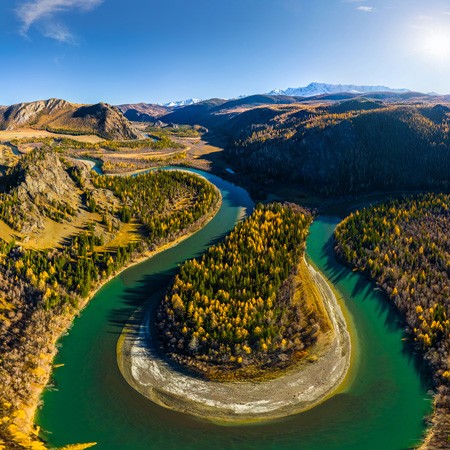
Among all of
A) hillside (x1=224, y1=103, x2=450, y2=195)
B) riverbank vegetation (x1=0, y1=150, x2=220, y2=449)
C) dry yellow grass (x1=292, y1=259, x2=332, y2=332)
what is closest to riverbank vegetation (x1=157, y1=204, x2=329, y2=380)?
dry yellow grass (x1=292, y1=259, x2=332, y2=332)

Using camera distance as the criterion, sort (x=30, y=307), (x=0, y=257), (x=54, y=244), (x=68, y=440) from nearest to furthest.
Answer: (x=68, y=440) → (x=30, y=307) → (x=0, y=257) → (x=54, y=244)

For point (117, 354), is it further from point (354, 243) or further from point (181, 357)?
point (354, 243)

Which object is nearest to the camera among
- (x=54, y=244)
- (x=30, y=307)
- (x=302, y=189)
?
(x=30, y=307)

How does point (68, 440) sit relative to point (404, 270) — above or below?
below

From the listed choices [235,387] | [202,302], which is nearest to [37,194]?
[202,302]

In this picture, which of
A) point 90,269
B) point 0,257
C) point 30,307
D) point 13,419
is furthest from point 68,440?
point 0,257

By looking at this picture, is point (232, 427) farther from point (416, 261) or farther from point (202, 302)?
point (416, 261)
